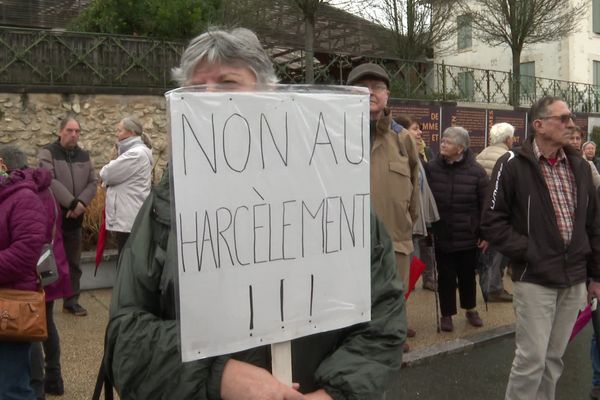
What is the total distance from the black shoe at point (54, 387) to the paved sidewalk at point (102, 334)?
40mm

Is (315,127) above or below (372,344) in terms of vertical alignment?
above

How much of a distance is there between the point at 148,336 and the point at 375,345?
2.06ft

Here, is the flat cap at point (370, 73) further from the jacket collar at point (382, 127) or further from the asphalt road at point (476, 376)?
the asphalt road at point (476, 376)

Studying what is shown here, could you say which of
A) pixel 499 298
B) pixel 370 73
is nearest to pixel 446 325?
pixel 499 298

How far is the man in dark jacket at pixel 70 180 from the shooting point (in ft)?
20.5

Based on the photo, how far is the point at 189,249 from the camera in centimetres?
158

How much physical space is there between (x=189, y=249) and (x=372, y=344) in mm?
624

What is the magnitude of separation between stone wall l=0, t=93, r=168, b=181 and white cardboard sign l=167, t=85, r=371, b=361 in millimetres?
7228

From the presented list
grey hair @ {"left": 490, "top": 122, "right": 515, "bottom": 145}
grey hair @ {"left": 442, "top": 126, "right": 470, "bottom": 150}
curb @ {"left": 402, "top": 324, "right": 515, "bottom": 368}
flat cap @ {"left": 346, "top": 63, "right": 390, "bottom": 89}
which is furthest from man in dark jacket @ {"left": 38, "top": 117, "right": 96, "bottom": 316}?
grey hair @ {"left": 490, "top": 122, "right": 515, "bottom": 145}

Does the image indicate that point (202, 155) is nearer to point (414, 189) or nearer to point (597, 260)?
point (597, 260)

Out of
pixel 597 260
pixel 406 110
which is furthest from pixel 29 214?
pixel 406 110

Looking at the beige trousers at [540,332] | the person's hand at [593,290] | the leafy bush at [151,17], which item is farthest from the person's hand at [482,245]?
the leafy bush at [151,17]

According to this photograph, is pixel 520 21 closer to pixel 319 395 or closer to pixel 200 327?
pixel 319 395

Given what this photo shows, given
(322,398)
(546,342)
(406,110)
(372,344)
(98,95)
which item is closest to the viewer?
(322,398)
